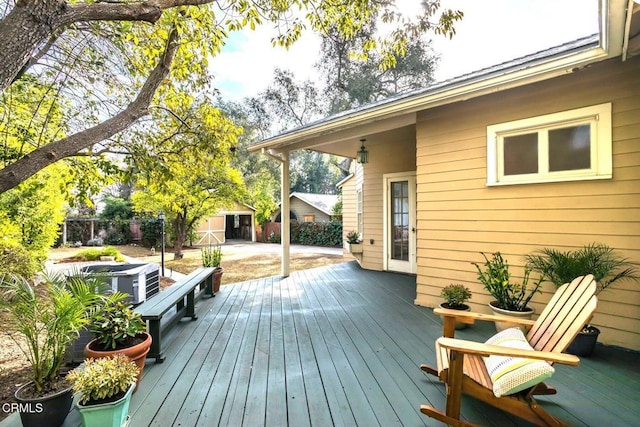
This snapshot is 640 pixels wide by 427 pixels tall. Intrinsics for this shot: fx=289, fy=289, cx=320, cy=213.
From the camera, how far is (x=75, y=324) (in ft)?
5.75

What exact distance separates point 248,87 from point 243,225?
33.1 feet

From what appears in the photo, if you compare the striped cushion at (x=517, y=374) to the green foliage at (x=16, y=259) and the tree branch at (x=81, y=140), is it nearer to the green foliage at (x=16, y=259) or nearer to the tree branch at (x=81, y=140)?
the tree branch at (x=81, y=140)

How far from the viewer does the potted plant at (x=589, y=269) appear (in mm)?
2545

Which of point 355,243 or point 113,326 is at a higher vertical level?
A: point 355,243

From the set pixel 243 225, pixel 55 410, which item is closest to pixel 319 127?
pixel 55 410

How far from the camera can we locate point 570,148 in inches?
115

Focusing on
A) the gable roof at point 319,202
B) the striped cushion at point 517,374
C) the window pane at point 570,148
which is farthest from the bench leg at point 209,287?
the gable roof at point 319,202

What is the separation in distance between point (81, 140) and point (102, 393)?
2.04 metres

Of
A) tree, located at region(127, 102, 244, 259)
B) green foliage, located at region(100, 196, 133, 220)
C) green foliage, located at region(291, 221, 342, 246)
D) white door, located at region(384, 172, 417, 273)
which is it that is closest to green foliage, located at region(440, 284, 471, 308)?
white door, located at region(384, 172, 417, 273)

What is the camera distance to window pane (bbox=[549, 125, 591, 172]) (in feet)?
9.30

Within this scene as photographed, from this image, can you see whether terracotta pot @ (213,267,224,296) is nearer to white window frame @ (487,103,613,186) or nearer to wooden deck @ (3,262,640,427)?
wooden deck @ (3,262,640,427)

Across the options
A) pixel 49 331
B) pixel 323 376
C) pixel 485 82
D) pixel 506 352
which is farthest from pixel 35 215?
pixel 485 82

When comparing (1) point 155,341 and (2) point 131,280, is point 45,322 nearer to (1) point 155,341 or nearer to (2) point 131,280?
(1) point 155,341

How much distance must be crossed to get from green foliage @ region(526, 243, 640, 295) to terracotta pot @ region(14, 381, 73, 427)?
12.7 ft
